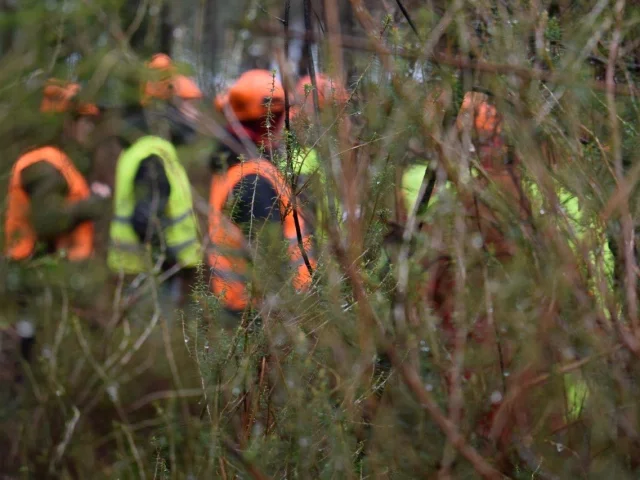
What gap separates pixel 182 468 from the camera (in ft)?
6.67

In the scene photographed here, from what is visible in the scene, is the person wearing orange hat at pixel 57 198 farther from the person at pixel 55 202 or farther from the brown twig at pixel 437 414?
the brown twig at pixel 437 414

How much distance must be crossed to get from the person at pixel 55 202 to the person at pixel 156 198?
5.5 inches

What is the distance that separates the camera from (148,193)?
4.02 metres

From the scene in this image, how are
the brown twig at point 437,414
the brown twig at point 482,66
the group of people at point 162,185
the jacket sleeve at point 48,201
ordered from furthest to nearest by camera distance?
the jacket sleeve at point 48,201, the group of people at point 162,185, the brown twig at point 482,66, the brown twig at point 437,414

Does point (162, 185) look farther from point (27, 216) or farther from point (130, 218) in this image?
point (27, 216)

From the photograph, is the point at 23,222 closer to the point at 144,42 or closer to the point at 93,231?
the point at 93,231

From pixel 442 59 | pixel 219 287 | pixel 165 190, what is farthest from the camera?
pixel 165 190

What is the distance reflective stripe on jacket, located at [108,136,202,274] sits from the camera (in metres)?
3.88

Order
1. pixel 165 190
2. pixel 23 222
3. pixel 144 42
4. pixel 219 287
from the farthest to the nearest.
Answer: pixel 144 42, pixel 165 190, pixel 23 222, pixel 219 287

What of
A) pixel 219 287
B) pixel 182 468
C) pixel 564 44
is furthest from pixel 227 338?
pixel 564 44

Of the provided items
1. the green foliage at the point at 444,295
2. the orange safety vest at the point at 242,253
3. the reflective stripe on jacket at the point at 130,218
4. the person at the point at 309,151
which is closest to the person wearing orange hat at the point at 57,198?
the reflective stripe on jacket at the point at 130,218

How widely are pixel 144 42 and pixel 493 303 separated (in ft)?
9.32

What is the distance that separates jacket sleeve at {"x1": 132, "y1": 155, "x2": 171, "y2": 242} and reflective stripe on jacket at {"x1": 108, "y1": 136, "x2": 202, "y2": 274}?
0.02m

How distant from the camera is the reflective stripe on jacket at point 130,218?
3.88 metres
